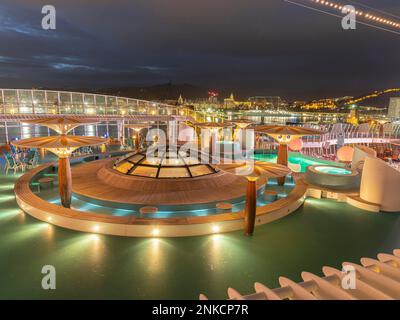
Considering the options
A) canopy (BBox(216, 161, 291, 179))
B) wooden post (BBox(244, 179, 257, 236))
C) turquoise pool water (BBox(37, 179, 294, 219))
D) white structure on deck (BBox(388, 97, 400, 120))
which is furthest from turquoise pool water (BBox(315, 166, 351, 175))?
white structure on deck (BBox(388, 97, 400, 120))

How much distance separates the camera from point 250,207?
22.0 feet

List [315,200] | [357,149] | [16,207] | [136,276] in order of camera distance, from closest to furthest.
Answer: [136,276], [16,207], [315,200], [357,149]

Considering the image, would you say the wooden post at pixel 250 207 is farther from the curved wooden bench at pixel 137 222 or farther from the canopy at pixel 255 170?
the curved wooden bench at pixel 137 222

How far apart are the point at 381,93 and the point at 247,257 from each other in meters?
140

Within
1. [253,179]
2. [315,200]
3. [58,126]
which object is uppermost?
[58,126]

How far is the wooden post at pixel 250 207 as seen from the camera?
21.6ft

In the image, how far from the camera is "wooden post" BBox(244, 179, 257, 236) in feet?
21.6

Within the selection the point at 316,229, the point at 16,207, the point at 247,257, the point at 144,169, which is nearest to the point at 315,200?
the point at 316,229

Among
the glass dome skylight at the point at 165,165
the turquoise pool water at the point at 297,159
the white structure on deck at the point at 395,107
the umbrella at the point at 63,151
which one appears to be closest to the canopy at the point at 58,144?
the umbrella at the point at 63,151

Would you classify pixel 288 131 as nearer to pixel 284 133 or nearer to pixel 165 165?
pixel 284 133

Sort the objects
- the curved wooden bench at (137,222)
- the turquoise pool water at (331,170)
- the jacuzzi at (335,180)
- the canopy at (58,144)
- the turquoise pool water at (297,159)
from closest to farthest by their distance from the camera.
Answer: the curved wooden bench at (137,222) < the canopy at (58,144) < the jacuzzi at (335,180) < the turquoise pool water at (331,170) < the turquoise pool water at (297,159)

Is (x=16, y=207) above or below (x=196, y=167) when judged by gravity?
below

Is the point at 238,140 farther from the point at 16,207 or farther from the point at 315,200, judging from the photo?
the point at 16,207

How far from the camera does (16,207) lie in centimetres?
853
